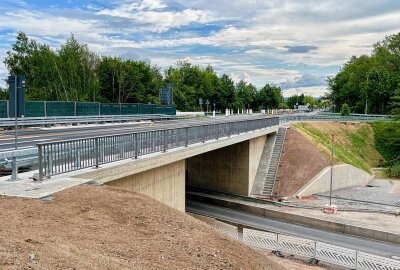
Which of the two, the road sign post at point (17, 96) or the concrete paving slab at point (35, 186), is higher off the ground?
the road sign post at point (17, 96)

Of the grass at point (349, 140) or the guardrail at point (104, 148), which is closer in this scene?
the guardrail at point (104, 148)

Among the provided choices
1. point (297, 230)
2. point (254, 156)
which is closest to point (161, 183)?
point (297, 230)

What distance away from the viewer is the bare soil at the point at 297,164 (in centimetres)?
3450

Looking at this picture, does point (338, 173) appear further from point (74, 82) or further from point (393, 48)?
point (393, 48)

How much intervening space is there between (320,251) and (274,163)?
18178 mm

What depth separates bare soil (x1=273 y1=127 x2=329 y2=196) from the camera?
113ft

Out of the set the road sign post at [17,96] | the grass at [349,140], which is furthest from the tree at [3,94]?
the road sign post at [17,96]

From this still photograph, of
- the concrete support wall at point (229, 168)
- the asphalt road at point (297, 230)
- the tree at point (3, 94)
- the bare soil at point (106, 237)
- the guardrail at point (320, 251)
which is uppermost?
the tree at point (3, 94)

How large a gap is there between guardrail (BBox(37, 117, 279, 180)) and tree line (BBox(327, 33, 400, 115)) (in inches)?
2244

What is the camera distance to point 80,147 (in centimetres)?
1149

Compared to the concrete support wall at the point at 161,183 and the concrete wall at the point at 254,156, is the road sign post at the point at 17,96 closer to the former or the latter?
the concrete support wall at the point at 161,183

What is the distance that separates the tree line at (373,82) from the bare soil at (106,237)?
64.6 meters

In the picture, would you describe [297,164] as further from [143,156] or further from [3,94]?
[3,94]

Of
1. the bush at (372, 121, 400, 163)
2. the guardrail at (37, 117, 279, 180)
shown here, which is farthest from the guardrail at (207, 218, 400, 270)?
the bush at (372, 121, 400, 163)
